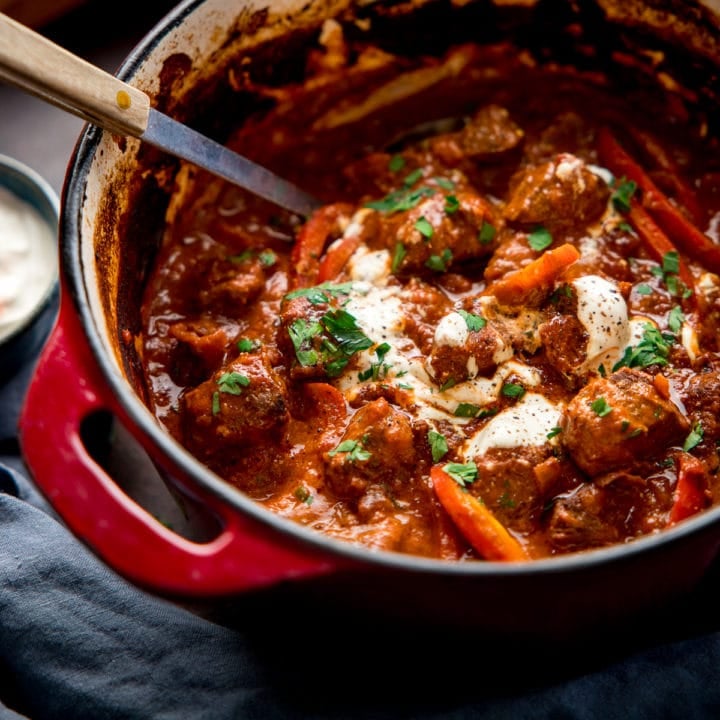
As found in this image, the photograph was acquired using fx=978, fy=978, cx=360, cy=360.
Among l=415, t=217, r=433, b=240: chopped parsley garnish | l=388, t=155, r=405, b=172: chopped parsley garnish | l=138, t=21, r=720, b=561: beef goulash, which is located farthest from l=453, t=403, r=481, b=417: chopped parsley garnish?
l=388, t=155, r=405, b=172: chopped parsley garnish

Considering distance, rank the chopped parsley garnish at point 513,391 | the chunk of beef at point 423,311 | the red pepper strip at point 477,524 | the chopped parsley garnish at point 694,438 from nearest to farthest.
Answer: the red pepper strip at point 477,524, the chopped parsley garnish at point 694,438, the chopped parsley garnish at point 513,391, the chunk of beef at point 423,311

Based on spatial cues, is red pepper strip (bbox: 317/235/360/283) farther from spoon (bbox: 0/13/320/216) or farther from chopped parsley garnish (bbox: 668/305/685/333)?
chopped parsley garnish (bbox: 668/305/685/333)

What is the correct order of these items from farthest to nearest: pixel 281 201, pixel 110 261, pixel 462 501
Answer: pixel 281 201 < pixel 110 261 < pixel 462 501

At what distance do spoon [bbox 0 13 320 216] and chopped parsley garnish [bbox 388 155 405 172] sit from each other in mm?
610

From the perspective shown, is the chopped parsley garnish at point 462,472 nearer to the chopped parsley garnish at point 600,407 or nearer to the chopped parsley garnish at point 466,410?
the chopped parsley garnish at point 466,410

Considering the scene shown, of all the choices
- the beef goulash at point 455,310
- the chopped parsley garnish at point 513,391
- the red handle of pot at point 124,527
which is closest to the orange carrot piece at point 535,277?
the beef goulash at point 455,310

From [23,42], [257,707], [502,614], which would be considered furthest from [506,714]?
[23,42]

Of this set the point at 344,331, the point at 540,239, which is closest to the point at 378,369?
the point at 344,331

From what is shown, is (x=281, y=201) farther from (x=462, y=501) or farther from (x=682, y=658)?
(x=682, y=658)

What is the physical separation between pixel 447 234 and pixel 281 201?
59cm

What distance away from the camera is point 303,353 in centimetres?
287

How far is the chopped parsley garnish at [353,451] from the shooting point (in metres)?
2.66

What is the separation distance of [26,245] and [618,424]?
2.26 metres

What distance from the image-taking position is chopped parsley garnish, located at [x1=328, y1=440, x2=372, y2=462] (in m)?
2.66
